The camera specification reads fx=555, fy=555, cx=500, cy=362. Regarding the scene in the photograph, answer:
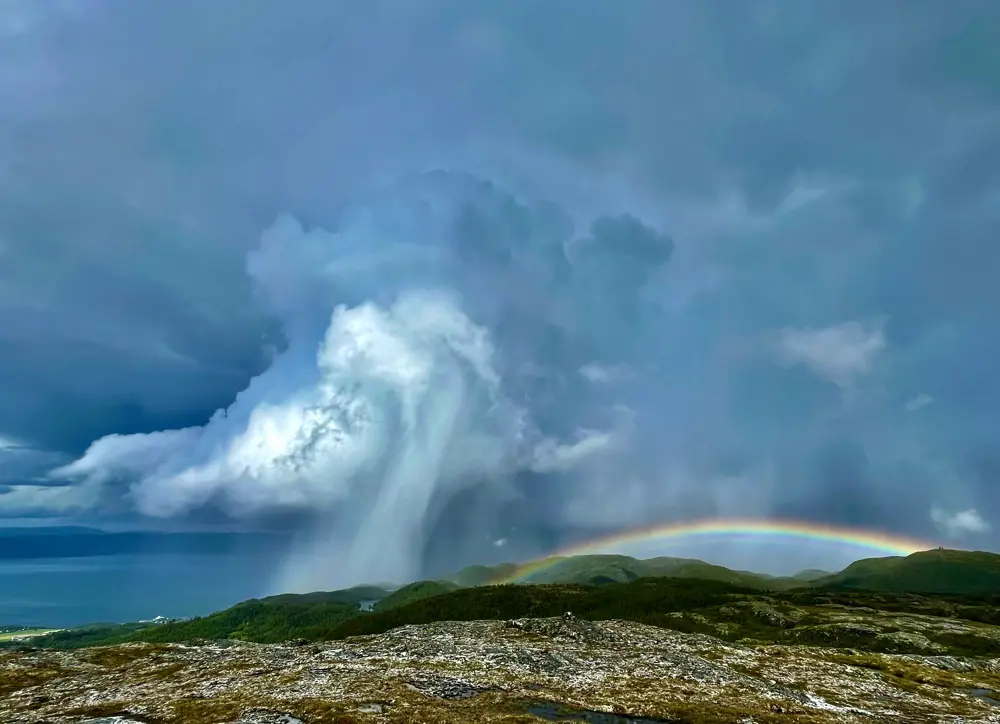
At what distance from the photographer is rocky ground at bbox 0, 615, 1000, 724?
4791 centimetres

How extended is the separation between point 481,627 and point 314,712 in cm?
5595

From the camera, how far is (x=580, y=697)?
177 ft

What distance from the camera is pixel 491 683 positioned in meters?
57.5

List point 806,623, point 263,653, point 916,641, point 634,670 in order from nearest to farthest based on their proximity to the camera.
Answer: point 634,670
point 263,653
point 916,641
point 806,623

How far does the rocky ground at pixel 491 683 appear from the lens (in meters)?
47.9

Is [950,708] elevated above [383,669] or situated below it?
below

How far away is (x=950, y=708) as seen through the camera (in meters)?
57.7

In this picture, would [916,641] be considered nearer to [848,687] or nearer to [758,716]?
[848,687]

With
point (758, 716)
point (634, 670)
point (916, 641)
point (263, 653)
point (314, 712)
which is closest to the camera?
point (314, 712)

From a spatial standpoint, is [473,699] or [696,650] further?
[696,650]

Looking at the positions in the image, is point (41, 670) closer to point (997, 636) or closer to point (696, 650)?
point (696, 650)

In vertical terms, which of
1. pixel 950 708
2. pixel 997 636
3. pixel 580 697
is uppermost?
pixel 580 697

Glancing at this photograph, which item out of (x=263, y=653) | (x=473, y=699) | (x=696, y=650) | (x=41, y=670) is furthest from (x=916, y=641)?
(x=41, y=670)

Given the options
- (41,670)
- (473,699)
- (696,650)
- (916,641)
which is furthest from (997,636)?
(41,670)
